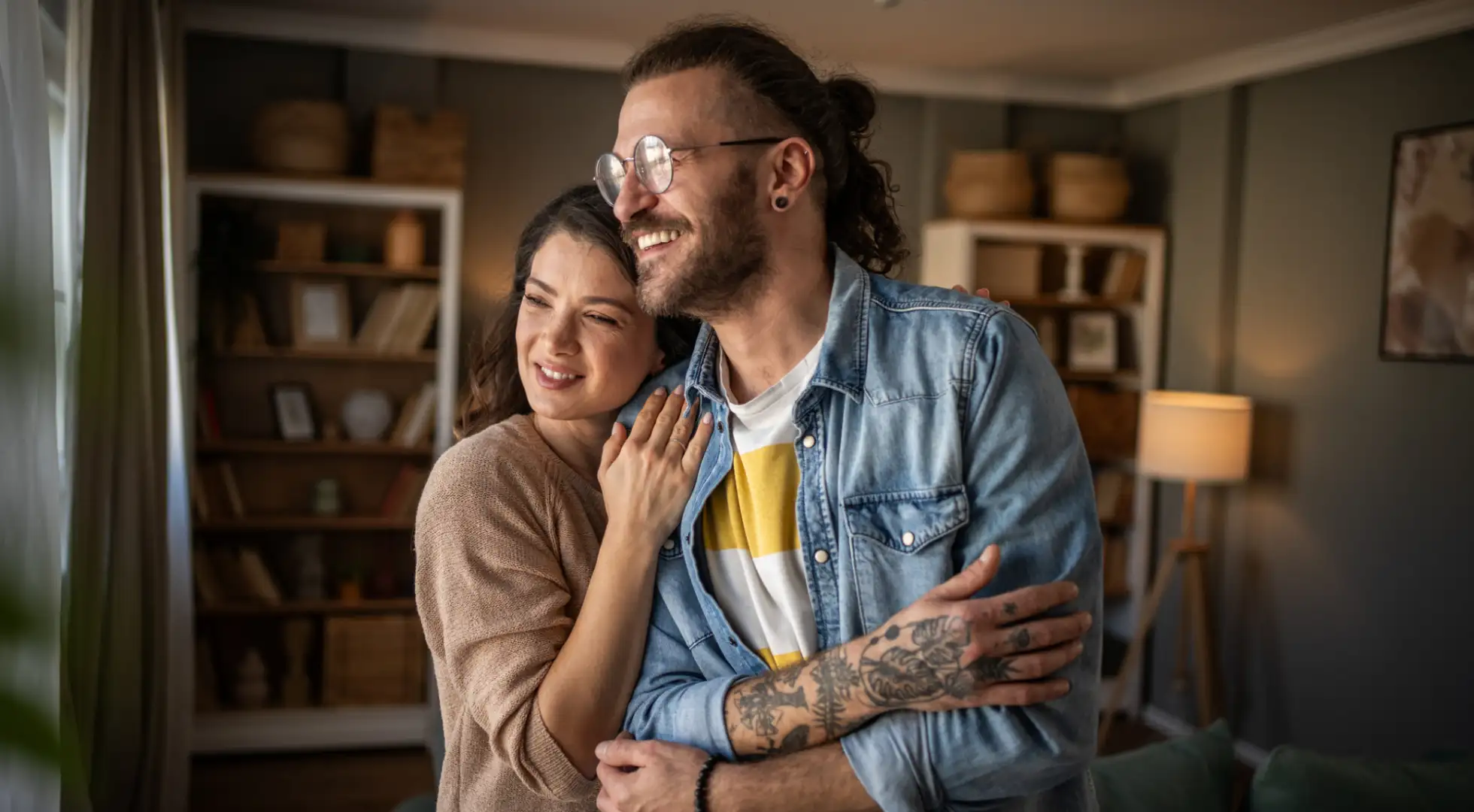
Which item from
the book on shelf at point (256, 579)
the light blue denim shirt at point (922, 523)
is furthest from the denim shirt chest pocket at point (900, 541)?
the book on shelf at point (256, 579)

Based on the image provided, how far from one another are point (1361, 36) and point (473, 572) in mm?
4305

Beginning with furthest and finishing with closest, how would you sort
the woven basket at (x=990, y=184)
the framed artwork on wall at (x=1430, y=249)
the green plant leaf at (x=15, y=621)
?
1. the woven basket at (x=990, y=184)
2. the framed artwork on wall at (x=1430, y=249)
3. the green plant leaf at (x=15, y=621)

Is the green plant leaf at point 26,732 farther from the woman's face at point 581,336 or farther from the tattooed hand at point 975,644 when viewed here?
the woman's face at point 581,336

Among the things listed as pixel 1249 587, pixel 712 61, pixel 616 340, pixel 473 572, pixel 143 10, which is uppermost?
pixel 143 10

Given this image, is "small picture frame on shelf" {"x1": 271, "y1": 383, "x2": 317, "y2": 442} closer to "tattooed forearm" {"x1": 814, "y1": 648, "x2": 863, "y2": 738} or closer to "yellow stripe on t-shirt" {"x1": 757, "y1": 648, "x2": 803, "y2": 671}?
"yellow stripe on t-shirt" {"x1": 757, "y1": 648, "x2": 803, "y2": 671}

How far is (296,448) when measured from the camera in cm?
479

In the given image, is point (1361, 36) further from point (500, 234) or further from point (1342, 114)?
point (500, 234)

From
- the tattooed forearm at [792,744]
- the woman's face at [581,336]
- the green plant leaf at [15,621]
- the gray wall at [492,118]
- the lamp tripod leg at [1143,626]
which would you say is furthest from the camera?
the gray wall at [492,118]

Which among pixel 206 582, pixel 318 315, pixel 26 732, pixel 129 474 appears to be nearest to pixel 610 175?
pixel 26 732

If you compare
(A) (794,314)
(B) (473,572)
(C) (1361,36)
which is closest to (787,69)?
(A) (794,314)

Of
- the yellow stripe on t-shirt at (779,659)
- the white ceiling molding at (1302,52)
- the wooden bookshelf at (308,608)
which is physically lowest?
the wooden bookshelf at (308,608)

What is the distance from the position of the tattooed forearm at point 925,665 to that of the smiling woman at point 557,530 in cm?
32

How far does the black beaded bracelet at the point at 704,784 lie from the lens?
4.32ft

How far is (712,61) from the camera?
4.70 feet
